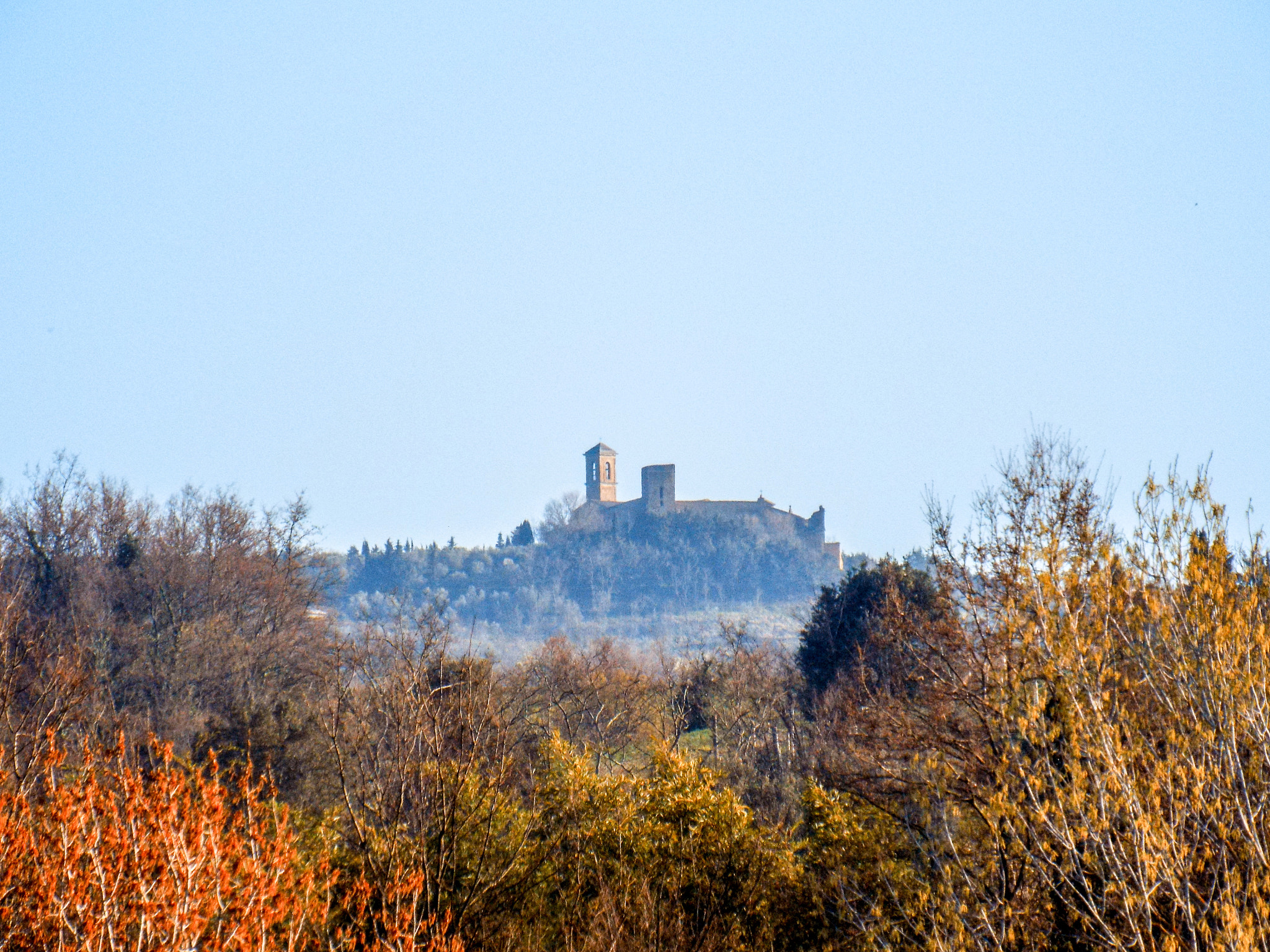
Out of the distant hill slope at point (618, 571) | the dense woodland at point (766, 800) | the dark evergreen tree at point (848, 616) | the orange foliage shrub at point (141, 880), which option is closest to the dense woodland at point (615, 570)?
the distant hill slope at point (618, 571)

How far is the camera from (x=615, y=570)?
9694cm

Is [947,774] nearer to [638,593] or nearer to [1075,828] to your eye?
[1075,828]

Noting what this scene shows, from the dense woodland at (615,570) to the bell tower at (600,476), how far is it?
429cm

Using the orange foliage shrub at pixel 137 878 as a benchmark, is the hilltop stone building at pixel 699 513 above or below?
above

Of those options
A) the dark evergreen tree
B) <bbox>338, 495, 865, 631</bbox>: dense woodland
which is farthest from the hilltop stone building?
the dark evergreen tree

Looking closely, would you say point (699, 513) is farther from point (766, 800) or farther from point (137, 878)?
point (137, 878)

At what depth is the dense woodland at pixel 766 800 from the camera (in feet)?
19.2

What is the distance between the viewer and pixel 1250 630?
260 inches

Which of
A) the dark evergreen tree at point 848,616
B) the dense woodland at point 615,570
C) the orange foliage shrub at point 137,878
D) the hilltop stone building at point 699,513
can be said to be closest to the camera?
the orange foliage shrub at point 137,878

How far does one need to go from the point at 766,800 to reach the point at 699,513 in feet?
273

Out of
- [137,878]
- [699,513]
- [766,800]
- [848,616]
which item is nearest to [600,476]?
[699,513]

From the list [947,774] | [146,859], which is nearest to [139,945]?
[146,859]

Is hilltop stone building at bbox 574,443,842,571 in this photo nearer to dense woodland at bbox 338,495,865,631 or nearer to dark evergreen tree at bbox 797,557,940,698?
dense woodland at bbox 338,495,865,631

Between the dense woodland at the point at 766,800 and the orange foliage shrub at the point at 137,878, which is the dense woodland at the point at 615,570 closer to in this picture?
the dense woodland at the point at 766,800
